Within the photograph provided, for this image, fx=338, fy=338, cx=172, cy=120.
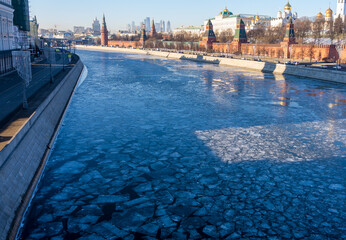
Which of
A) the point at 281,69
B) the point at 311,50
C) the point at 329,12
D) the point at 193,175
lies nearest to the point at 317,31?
the point at 329,12

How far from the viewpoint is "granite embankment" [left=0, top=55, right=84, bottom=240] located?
6.85 metres

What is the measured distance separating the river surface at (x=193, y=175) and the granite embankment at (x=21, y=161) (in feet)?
1.02

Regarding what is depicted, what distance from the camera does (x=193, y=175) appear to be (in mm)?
9734

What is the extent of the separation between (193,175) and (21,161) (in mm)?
4616

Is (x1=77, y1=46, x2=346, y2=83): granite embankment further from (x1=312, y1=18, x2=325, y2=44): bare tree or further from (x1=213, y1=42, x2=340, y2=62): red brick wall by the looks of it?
(x1=312, y1=18, x2=325, y2=44): bare tree

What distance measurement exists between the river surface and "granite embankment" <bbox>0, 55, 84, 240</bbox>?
12.2 inches

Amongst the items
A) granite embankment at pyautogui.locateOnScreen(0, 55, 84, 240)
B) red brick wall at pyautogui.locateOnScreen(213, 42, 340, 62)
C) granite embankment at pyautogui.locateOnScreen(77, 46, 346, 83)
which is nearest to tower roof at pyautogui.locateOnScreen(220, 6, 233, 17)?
red brick wall at pyautogui.locateOnScreen(213, 42, 340, 62)

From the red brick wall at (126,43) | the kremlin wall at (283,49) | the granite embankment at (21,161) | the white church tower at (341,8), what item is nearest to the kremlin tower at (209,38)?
the kremlin wall at (283,49)

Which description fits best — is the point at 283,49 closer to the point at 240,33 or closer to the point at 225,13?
the point at 240,33

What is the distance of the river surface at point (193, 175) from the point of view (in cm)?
719

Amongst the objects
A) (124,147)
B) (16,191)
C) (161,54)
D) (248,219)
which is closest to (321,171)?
(248,219)

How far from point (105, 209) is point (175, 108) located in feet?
37.6

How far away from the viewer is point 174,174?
9805 mm

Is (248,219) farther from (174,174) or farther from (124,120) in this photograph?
(124,120)
